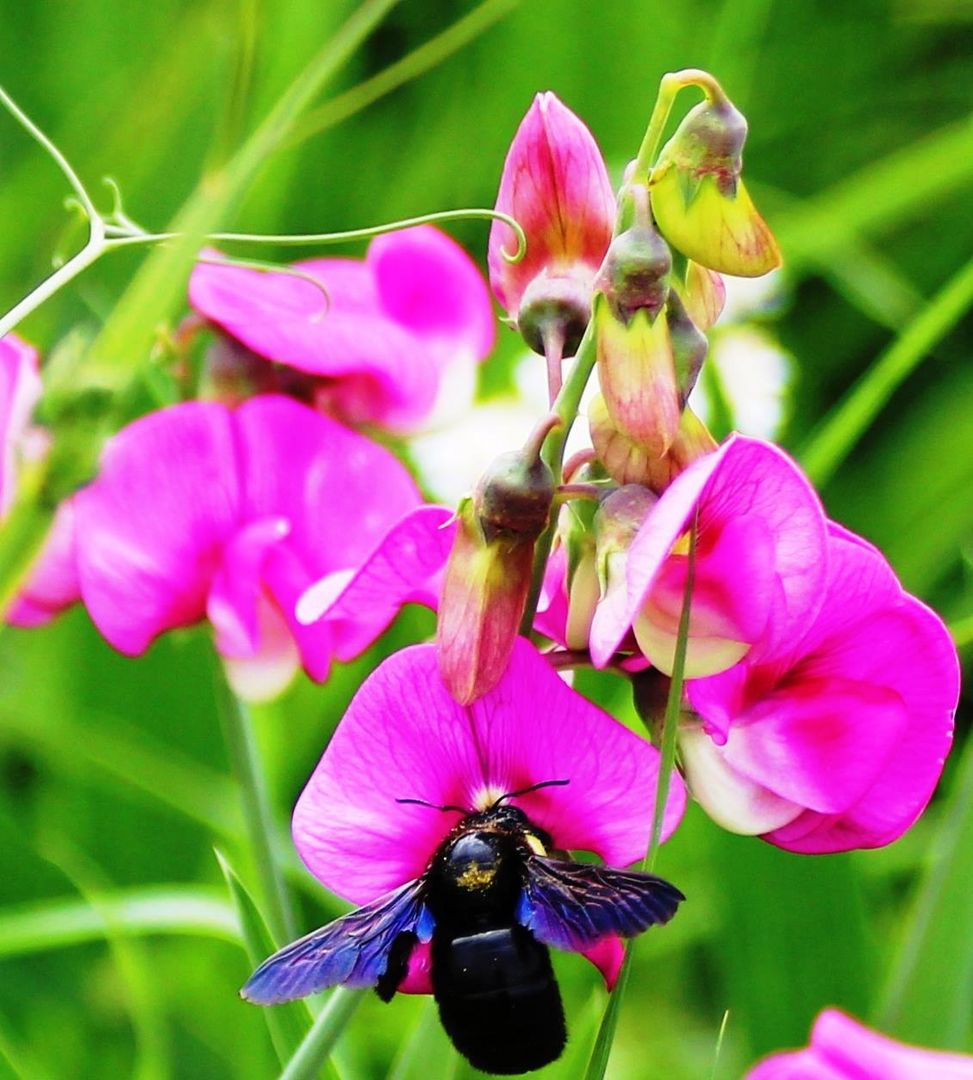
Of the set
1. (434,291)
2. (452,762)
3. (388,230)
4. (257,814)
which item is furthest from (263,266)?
(434,291)

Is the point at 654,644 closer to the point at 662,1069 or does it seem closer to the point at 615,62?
the point at 662,1069

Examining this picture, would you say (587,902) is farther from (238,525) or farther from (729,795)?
(238,525)

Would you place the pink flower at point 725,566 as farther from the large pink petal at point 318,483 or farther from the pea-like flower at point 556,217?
the large pink petal at point 318,483

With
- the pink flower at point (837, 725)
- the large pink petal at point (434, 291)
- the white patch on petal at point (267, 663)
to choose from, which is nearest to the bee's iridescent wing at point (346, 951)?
the pink flower at point (837, 725)

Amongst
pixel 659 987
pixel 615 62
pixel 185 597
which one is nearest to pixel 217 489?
pixel 185 597

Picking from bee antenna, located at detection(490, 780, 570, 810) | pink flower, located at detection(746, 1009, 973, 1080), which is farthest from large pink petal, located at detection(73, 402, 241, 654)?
pink flower, located at detection(746, 1009, 973, 1080)

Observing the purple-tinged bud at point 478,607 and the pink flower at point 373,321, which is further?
the pink flower at point 373,321

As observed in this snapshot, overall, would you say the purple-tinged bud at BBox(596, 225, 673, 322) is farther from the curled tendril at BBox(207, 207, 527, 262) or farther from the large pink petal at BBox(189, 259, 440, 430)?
the large pink petal at BBox(189, 259, 440, 430)

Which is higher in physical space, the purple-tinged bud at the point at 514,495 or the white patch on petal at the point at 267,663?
the purple-tinged bud at the point at 514,495
